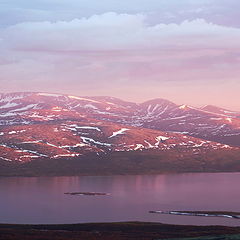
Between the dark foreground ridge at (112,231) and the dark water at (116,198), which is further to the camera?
the dark water at (116,198)

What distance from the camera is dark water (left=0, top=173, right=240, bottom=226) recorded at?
98.1 metres

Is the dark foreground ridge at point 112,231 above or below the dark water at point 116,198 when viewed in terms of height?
below

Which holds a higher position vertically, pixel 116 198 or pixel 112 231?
pixel 116 198

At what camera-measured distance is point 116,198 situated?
123312 millimetres

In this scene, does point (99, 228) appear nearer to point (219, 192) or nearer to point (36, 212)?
point (36, 212)

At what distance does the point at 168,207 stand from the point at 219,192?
1107 inches

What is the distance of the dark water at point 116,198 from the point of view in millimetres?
98062

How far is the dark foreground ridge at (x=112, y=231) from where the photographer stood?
3024 inches

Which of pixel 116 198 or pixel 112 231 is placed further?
pixel 116 198

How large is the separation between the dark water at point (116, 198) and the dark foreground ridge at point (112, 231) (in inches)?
250

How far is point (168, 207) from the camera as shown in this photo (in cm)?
10888

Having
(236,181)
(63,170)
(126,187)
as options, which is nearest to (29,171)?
(63,170)

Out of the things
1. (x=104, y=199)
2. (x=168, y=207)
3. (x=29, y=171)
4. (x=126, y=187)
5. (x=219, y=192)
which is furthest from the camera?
(x=29, y=171)

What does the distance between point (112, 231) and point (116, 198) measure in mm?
38942
